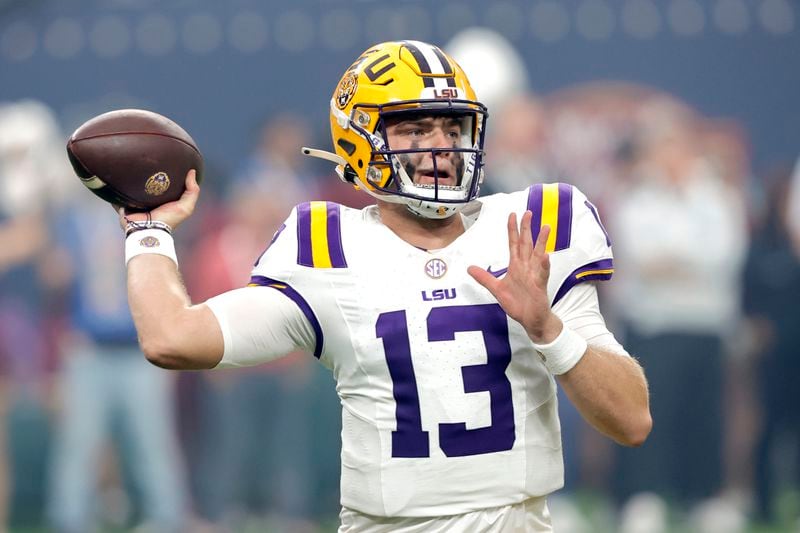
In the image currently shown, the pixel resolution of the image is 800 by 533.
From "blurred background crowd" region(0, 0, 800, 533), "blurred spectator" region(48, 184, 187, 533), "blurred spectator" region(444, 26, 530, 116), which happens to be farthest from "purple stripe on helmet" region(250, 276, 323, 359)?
"blurred spectator" region(444, 26, 530, 116)

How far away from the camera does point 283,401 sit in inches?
251

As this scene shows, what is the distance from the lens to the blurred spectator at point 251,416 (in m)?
6.31

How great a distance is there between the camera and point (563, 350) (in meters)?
2.34

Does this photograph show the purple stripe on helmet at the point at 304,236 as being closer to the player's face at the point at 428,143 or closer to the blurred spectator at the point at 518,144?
the player's face at the point at 428,143

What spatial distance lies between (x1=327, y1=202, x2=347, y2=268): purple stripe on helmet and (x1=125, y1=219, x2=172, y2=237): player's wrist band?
0.30 meters

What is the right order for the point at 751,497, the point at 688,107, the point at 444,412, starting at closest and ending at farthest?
the point at 444,412 → the point at 751,497 → the point at 688,107

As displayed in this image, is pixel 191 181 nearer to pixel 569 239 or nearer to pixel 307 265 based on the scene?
pixel 307 265

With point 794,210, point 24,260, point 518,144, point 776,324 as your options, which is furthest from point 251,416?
point 794,210

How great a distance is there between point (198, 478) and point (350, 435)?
409 centimetres

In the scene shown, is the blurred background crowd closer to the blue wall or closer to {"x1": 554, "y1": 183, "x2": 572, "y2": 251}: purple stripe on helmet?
the blue wall

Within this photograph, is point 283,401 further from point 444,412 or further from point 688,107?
point 444,412

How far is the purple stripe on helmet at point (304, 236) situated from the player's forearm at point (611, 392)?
0.52 m

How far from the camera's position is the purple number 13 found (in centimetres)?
244

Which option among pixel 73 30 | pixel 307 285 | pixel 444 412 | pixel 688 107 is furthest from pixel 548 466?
pixel 73 30
